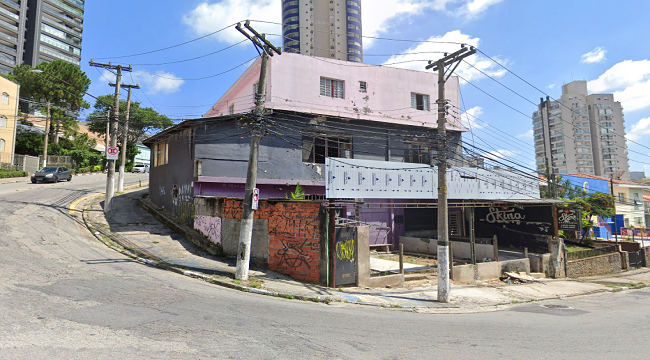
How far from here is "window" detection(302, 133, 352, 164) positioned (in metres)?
20.0

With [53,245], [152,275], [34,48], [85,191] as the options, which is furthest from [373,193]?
[34,48]

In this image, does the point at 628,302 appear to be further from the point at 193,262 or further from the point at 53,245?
the point at 53,245

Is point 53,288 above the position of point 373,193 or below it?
below

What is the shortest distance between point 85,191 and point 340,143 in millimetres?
18949

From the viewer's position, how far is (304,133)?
17938 millimetres

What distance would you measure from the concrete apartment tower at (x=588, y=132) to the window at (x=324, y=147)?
293 feet

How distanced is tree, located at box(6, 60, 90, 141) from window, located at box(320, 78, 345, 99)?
119ft

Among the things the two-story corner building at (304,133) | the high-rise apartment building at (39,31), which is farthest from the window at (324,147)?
the high-rise apartment building at (39,31)

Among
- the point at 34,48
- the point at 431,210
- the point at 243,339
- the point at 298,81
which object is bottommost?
the point at 243,339

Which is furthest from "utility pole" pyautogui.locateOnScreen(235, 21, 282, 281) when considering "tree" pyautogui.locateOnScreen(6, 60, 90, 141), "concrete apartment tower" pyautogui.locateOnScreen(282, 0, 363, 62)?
"concrete apartment tower" pyautogui.locateOnScreen(282, 0, 363, 62)

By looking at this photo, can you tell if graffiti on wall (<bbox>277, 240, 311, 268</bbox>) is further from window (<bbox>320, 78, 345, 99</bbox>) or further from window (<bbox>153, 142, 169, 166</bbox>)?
window (<bbox>320, 78, 345, 99</bbox>)

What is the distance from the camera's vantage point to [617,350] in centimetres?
653

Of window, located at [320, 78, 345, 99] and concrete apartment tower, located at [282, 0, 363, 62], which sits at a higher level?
concrete apartment tower, located at [282, 0, 363, 62]

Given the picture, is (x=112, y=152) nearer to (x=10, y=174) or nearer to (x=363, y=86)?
(x=363, y=86)
